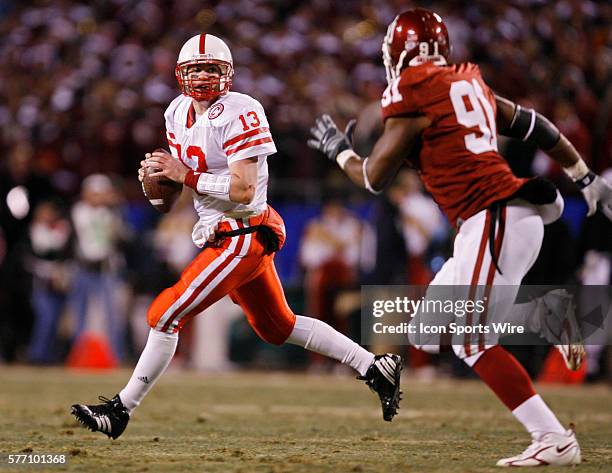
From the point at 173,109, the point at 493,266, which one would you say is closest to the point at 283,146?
the point at 173,109

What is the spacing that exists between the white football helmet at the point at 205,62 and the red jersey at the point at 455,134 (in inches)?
39.6

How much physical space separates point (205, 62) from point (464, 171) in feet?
4.74

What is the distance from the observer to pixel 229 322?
11.6 meters

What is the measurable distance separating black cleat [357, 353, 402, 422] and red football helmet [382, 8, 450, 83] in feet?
4.98

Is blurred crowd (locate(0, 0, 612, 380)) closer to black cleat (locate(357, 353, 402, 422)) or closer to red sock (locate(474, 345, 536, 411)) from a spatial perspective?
black cleat (locate(357, 353, 402, 422))

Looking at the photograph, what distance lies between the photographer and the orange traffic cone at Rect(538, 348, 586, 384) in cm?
949

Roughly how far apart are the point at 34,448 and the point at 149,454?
0.57 metres

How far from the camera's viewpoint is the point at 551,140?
4.92 metres

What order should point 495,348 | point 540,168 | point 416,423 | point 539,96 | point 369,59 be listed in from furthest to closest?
point 369,59, point 539,96, point 540,168, point 416,423, point 495,348

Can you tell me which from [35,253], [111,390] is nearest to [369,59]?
[35,253]

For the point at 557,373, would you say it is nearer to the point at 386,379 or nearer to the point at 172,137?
the point at 386,379

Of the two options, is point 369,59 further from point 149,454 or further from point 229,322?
point 149,454

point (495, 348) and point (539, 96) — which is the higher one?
point (539, 96)

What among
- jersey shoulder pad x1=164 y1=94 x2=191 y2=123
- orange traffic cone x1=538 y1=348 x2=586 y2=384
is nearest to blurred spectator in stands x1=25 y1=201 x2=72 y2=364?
orange traffic cone x1=538 y1=348 x2=586 y2=384
